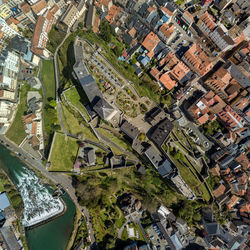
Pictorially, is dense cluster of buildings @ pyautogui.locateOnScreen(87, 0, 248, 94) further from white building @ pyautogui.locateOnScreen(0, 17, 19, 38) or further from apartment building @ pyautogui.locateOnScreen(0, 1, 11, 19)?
apartment building @ pyautogui.locateOnScreen(0, 1, 11, 19)

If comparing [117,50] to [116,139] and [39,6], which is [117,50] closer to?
[116,139]

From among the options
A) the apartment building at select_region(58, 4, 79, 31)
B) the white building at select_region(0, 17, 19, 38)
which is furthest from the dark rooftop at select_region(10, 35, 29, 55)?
the apartment building at select_region(58, 4, 79, 31)

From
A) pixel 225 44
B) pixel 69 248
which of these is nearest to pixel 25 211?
pixel 69 248

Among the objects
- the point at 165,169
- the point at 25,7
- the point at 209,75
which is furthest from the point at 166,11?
the point at 165,169

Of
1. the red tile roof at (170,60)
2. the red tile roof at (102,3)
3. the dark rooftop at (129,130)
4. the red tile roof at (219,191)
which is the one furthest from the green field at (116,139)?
the red tile roof at (102,3)

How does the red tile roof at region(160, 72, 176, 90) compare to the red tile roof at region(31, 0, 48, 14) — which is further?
the red tile roof at region(31, 0, 48, 14)

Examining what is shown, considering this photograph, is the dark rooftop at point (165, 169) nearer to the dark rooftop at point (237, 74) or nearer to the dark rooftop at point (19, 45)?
the dark rooftop at point (237, 74)
